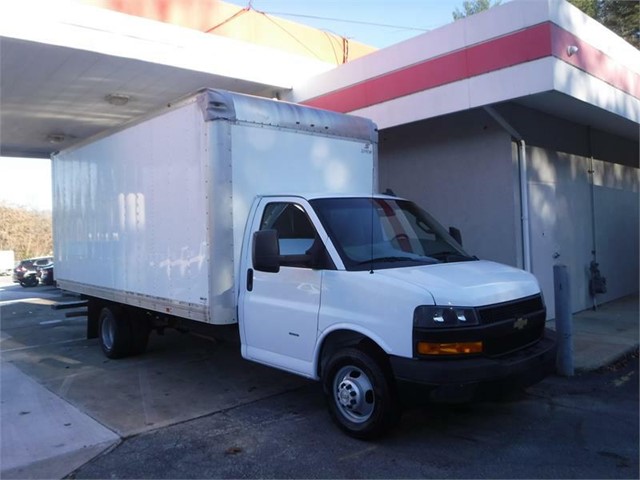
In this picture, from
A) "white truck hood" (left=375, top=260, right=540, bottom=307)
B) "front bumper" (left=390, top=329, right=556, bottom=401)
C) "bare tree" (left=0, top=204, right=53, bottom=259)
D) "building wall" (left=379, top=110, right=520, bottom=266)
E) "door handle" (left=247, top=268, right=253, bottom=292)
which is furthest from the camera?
"bare tree" (left=0, top=204, right=53, bottom=259)

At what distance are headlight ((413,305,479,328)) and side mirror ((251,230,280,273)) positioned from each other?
1.37 m

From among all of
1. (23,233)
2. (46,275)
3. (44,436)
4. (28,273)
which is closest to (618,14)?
(44,436)

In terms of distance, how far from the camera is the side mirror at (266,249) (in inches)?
189

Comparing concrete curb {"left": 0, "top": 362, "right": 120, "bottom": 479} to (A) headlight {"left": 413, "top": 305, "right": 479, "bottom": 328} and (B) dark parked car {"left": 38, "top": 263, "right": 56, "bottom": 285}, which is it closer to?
(A) headlight {"left": 413, "top": 305, "right": 479, "bottom": 328}

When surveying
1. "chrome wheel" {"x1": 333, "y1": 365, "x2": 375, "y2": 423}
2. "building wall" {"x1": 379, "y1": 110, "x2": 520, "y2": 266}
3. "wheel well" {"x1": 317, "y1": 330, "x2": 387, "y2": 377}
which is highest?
"building wall" {"x1": 379, "y1": 110, "x2": 520, "y2": 266}

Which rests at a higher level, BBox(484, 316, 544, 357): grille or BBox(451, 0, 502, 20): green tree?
BBox(451, 0, 502, 20): green tree

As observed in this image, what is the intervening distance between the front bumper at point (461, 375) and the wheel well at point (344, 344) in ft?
0.87

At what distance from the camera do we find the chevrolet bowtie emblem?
4.50m

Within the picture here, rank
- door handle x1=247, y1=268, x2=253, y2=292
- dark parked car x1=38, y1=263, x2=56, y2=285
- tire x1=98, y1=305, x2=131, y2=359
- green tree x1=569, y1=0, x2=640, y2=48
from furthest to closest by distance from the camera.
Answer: dark parked car x1=38, y1=263, x2=56, y2=285
green tree x1=569, y1=0, x2=640, y2=48
tire x1=98, y1=305, x2=131, y2=359
door handle x1=247, y1=268, x2=253, y2=292

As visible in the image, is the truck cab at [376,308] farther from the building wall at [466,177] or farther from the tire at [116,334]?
the building wall at [466,177]

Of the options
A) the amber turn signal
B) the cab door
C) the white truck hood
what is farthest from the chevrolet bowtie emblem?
the cab door

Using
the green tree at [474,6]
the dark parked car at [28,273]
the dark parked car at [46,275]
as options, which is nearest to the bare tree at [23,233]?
the dark parked car at [28,273]

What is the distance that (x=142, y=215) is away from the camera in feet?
22.5

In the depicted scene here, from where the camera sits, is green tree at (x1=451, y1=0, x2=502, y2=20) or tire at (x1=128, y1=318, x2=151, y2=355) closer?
tire at (x1=128, y1=318, x2=151, y2=355)
